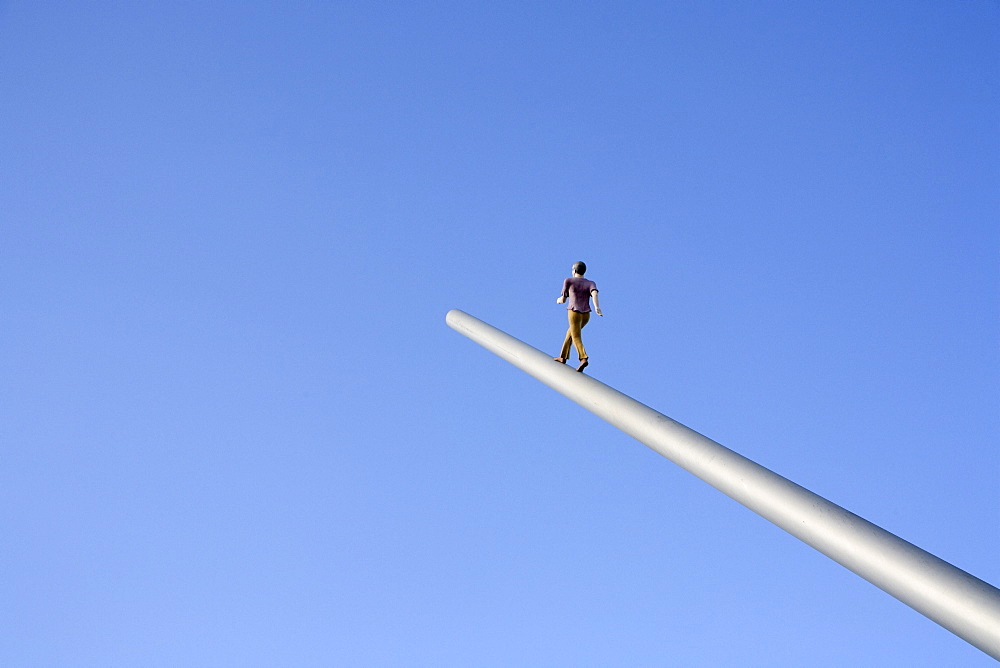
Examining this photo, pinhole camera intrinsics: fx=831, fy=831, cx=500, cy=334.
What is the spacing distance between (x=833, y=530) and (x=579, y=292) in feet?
26.3

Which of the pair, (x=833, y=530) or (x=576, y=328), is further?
(x=576, y=328)

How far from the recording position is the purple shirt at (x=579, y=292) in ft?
40.3

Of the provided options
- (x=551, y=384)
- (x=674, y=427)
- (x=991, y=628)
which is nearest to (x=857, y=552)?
(x=991, y=628)

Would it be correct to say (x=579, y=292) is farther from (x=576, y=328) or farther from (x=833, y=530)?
(x=833, y=530)

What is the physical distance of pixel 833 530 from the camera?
4.53m

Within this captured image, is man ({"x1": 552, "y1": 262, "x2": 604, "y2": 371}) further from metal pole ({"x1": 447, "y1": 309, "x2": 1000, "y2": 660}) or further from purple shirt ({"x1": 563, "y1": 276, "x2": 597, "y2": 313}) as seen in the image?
metal pole ({"x1": 447, "y1": 309, "x2": 1000, "y2": 660})

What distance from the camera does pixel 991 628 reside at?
362 centimetres

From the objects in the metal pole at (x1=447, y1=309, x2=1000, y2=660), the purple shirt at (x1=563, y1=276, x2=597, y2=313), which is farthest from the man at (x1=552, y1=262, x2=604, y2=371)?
the metal pole at (x1=447, y1=309, x2=1000, y2=660)

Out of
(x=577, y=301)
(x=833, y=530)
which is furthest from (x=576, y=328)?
(x=833, y=530)

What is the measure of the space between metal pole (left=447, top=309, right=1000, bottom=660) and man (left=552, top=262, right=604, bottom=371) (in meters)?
4.86

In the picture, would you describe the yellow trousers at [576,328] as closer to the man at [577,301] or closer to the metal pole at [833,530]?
the man at [577,301]

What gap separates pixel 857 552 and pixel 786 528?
57 centimetres

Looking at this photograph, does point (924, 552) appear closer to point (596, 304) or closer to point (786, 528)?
point (786, 528)

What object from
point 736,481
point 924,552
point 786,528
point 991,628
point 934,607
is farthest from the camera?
point 736,481
